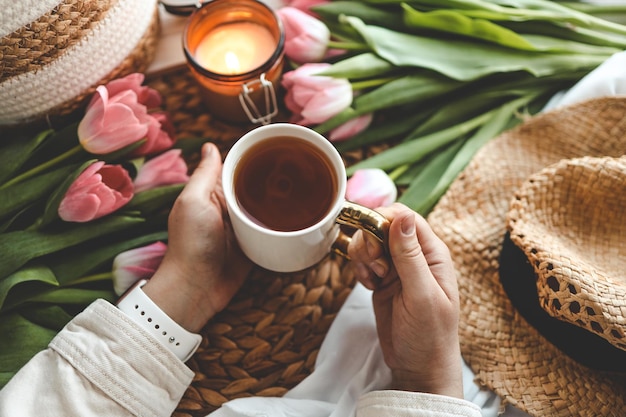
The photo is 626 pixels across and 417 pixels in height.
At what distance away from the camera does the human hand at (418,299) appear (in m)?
0.64

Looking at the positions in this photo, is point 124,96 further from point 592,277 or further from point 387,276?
point 592,277

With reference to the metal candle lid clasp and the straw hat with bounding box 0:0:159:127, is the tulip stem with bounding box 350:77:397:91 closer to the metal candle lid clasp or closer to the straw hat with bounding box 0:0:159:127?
the metal candle lid clasp

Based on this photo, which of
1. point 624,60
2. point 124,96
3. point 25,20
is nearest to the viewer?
point 25,20

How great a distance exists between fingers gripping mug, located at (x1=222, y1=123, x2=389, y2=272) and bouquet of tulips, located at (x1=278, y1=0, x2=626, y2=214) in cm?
16

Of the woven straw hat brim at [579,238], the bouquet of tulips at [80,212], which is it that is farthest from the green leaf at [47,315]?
the woven straw hat brim at [579,238]

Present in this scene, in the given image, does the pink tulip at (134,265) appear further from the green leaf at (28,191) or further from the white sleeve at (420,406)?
the white sleeve at (420,406)

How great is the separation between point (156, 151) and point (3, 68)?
0.76 feet

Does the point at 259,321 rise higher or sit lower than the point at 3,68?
lower

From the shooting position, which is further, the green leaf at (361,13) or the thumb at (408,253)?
the green leaf at (361,13)

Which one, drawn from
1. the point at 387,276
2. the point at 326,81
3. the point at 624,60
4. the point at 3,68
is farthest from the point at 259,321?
the point at 624,60

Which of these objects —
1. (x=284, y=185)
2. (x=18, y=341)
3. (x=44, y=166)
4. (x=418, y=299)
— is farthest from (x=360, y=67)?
(x=18, y=341)

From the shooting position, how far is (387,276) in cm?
73

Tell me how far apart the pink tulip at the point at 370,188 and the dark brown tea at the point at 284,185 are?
0.33 feet

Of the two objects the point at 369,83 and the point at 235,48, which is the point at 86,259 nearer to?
the point at 235,48
